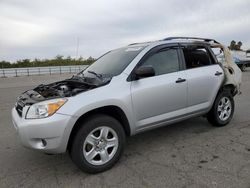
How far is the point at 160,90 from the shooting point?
3947 mm

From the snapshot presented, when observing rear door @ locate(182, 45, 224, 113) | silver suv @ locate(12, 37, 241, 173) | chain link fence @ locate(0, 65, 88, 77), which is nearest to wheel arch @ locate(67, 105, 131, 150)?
silver suv @ locate(12, 37, 241, 173)

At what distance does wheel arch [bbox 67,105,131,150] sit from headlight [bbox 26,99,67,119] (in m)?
0.34

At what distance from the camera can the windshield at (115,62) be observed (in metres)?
3.99

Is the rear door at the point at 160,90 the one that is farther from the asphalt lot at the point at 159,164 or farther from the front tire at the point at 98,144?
the asphalt lot at the point at 159,164

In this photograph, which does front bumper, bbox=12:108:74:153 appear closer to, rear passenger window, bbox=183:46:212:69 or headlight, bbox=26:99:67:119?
headlight, bbox=26:99:67:119

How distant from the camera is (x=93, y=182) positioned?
10.4 ft

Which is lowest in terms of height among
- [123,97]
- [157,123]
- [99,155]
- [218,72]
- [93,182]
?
[93,182]

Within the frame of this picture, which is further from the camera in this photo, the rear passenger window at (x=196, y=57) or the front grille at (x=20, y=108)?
the rear passenger window at (x=196, y=57)

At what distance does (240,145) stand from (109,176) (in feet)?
7.60

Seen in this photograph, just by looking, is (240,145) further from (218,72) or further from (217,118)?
(218,72)

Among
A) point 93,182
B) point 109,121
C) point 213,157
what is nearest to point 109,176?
point 93,182

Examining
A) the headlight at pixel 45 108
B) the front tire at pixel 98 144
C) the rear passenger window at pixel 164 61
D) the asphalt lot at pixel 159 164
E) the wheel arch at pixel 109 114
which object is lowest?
the asphalt lot at pixel 159 164

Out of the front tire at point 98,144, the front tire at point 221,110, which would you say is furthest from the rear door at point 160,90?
the front tire at point 221,110

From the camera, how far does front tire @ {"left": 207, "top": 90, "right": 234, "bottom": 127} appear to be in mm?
5051
